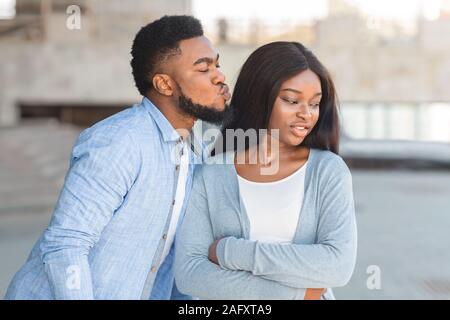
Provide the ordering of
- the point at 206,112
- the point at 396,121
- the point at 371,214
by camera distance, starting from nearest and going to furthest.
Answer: the point at 206,112 → the point at 371,214 → the point at 396,121

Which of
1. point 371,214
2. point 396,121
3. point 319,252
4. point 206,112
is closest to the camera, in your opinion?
point 319,252

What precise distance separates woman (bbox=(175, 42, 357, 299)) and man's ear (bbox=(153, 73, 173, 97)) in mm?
198

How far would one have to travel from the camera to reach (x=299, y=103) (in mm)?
1930

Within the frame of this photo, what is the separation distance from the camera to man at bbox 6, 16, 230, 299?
1.88 meters

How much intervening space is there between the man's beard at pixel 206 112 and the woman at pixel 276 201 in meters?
0.03

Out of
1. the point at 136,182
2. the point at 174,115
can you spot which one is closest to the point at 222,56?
the point at 174,115

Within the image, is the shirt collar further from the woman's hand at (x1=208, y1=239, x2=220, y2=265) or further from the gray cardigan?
the woman's hand at (x1=208, y1=239, x2=220, y2=265)

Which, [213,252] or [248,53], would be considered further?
[248,53]

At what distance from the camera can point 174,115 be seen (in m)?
2.12

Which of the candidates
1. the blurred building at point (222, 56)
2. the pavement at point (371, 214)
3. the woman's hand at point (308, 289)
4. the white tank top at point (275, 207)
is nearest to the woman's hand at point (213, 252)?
the woman's hand at point (308, 289)

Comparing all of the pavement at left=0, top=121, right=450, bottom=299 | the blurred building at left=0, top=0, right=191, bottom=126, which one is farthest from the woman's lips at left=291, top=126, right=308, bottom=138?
the blurred building at left=0, top=0, right=191, bottom=126

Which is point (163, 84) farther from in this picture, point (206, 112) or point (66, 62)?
point (66, 62)

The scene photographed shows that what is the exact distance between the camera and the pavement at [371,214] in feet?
20.1

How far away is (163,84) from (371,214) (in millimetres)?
7856
